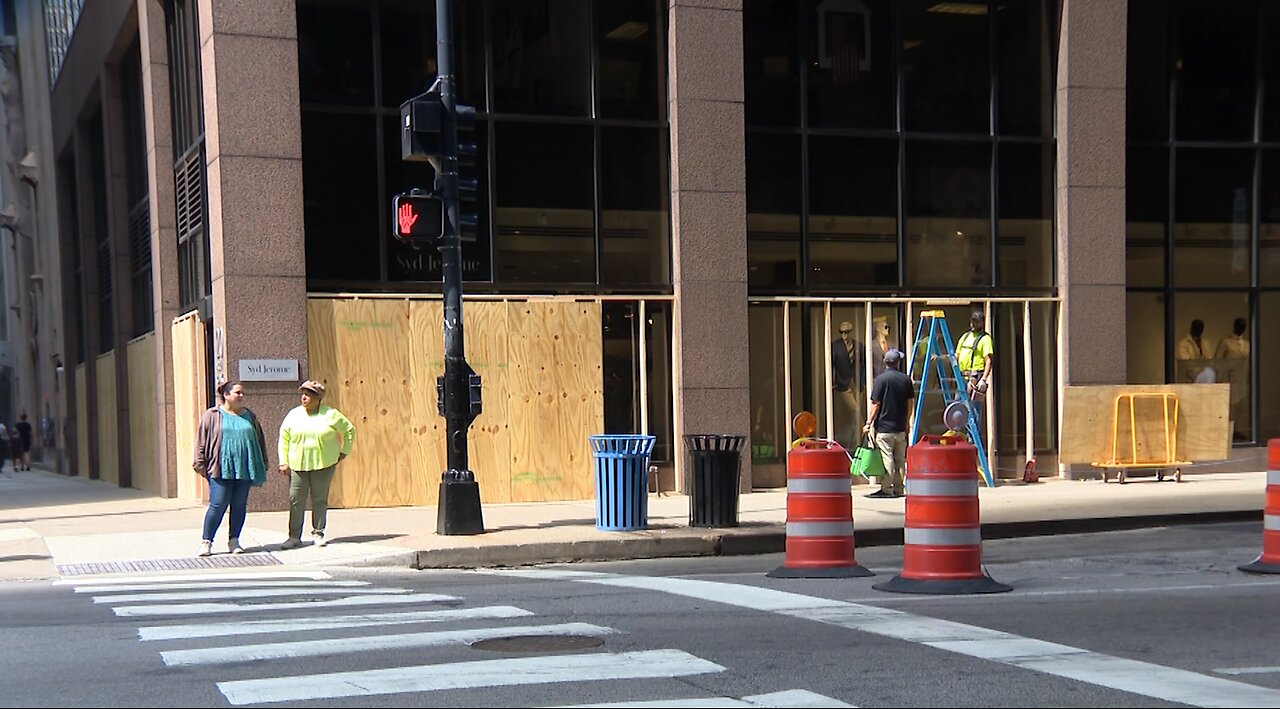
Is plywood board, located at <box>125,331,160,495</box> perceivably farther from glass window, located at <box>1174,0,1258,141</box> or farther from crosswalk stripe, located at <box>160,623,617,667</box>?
glass window, located at <box>1174,0,1258,141</box>

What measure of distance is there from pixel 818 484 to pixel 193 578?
17.8ft

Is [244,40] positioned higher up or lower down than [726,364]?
higher up

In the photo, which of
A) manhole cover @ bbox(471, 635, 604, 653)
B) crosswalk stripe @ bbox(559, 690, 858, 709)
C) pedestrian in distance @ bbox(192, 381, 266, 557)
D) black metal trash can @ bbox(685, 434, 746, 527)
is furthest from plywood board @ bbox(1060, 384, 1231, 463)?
crosswalk stripe @ bbox(559, 690, 858, 709)

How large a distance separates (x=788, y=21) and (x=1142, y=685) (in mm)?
14664

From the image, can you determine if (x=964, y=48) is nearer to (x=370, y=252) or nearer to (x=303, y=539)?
(x=370, y=252)

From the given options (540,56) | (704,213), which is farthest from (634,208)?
(540,56)

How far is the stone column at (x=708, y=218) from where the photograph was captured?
757 inches

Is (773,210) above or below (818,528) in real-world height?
above

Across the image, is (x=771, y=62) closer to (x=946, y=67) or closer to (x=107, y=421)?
(x=946, y=67)

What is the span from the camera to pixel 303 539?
15.0 meters

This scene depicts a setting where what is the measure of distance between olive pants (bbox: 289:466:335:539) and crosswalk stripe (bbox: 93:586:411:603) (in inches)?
113

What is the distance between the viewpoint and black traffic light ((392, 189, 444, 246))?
13891 mm

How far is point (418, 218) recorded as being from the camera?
13914 millimetres

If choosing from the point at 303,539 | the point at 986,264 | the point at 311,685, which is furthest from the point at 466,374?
the point at 986,264
